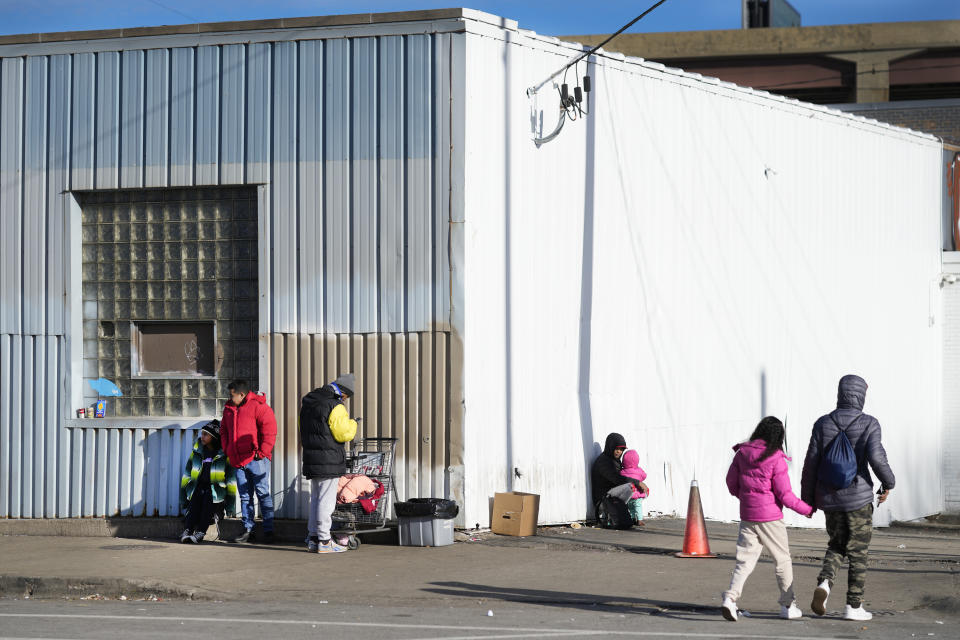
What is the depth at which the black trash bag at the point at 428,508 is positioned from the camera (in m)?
13.0

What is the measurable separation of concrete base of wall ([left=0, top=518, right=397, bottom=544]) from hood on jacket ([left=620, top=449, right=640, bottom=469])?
Result: 3.48m

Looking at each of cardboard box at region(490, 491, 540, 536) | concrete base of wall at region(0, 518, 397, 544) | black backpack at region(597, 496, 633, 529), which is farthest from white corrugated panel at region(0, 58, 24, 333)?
black backpack at region(597, 496, 633, 529)

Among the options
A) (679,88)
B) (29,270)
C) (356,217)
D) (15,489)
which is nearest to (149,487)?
(15,489)

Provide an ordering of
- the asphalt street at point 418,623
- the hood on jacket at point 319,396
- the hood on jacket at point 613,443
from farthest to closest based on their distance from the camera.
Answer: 1. the hood on jacket at point 613,443
2. the hood on jacket at point 319,396
3. the asphalt street at point 418,623

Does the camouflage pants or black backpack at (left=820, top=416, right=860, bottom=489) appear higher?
black backpack at (left=820, top=416, right=860, bottom=489)

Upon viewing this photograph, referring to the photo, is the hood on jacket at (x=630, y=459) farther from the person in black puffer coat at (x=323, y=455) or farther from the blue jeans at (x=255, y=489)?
the blue jeans at (x=255, y=489)

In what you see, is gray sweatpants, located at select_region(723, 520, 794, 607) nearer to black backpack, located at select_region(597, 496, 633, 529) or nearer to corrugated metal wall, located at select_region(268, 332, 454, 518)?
corrugated metal wall, located at select_region(268, 332, 454, 518)

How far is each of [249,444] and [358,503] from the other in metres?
1.37

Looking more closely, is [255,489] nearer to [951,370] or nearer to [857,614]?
[857,614]

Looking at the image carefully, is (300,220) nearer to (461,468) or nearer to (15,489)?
(461,468)

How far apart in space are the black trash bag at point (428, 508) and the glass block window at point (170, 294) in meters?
2.80

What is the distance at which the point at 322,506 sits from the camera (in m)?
12.5

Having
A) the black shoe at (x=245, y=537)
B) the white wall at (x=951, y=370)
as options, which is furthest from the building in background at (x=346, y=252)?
the white wall at (x=951, y=370)

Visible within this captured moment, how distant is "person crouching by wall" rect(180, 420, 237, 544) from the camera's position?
13.6 metres
